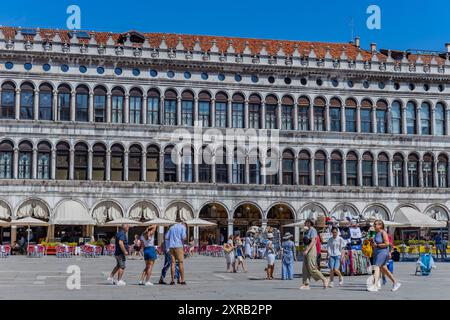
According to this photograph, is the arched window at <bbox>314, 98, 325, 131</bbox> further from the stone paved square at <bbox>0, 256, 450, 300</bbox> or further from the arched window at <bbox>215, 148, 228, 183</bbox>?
the stone paved square at <bbox>0, 256, 450, 300</bbox>

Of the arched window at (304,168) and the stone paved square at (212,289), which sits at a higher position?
the arched window at (304,168)

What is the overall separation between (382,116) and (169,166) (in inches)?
605

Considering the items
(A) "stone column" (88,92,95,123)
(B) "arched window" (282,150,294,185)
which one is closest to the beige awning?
(B) "arched window" (282,150,294,185)

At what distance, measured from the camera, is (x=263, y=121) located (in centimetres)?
5153

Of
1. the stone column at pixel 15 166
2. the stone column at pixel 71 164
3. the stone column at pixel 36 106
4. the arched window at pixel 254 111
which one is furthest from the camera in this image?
the arched window at pixel 254 111

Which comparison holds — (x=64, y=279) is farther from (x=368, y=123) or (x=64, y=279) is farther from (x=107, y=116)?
(x=368, y=123)

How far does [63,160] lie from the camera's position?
48.4 metres

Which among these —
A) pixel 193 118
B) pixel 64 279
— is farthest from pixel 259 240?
pixel 64 279

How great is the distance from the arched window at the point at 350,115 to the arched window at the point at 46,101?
64.7 feet

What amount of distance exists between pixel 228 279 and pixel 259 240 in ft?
61.9

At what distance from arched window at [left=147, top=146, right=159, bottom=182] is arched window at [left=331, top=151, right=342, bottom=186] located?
12.0 m

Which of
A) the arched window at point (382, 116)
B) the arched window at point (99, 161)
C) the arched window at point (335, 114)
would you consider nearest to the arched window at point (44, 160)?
the arched window at point (99, 161)

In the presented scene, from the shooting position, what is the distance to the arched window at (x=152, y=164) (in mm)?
49719

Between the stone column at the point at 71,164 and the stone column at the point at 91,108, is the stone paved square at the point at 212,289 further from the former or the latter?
the stone column at the point at 91,108
